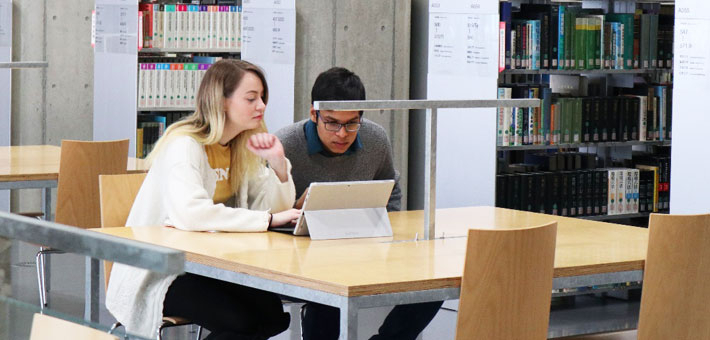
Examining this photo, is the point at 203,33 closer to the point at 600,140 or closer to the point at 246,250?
the point at 600,140

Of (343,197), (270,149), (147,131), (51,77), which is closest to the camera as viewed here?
(343,197)

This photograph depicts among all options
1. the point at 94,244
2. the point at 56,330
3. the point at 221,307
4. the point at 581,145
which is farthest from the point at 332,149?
the point at 94,244

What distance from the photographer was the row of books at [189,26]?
7.06 meters

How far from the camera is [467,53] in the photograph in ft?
19.2

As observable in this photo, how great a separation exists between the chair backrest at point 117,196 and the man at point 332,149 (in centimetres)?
57

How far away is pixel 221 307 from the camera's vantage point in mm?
3400

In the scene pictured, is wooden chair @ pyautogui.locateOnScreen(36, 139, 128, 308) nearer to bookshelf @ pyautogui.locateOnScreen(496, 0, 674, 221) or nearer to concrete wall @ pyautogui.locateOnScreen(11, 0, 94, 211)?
bookshelf @ pyautogui.locateOnScreen(496, 0, 674, 221)

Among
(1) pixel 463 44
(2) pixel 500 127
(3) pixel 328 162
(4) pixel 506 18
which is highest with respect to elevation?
(4) pixel 506 18

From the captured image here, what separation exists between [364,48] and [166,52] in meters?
1.27

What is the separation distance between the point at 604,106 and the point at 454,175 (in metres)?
0.92

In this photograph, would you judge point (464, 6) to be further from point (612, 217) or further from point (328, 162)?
point (328, 162)

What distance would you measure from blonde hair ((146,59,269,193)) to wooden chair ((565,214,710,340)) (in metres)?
1.34

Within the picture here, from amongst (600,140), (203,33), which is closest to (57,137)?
(203,33)

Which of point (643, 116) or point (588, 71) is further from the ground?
point (588, 71)
